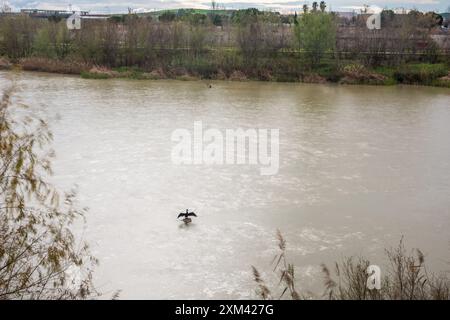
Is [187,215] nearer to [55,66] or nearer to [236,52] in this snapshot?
[55,66]

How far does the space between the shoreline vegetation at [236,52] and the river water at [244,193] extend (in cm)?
1130

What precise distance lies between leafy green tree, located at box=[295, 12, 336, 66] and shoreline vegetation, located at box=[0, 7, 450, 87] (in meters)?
0.07

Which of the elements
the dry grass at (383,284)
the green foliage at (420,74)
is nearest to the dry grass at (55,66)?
the green foliage at (420,74)

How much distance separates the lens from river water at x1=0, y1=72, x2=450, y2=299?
719 cm

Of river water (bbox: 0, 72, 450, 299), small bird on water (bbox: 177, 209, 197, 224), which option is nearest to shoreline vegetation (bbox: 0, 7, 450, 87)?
river water (bbox: 0, 72, 450, 299)

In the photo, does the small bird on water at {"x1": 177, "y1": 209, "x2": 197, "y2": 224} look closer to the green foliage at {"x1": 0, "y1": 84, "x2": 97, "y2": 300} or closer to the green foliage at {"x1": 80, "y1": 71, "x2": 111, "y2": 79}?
the green foliage at {"x1": 0, "y1": 84, "x2": 97, "y2": 300}

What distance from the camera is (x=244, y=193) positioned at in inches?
398

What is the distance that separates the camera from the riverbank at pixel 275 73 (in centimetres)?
2955

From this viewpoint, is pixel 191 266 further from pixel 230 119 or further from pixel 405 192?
pixel 230 119

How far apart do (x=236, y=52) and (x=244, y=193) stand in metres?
25.5
